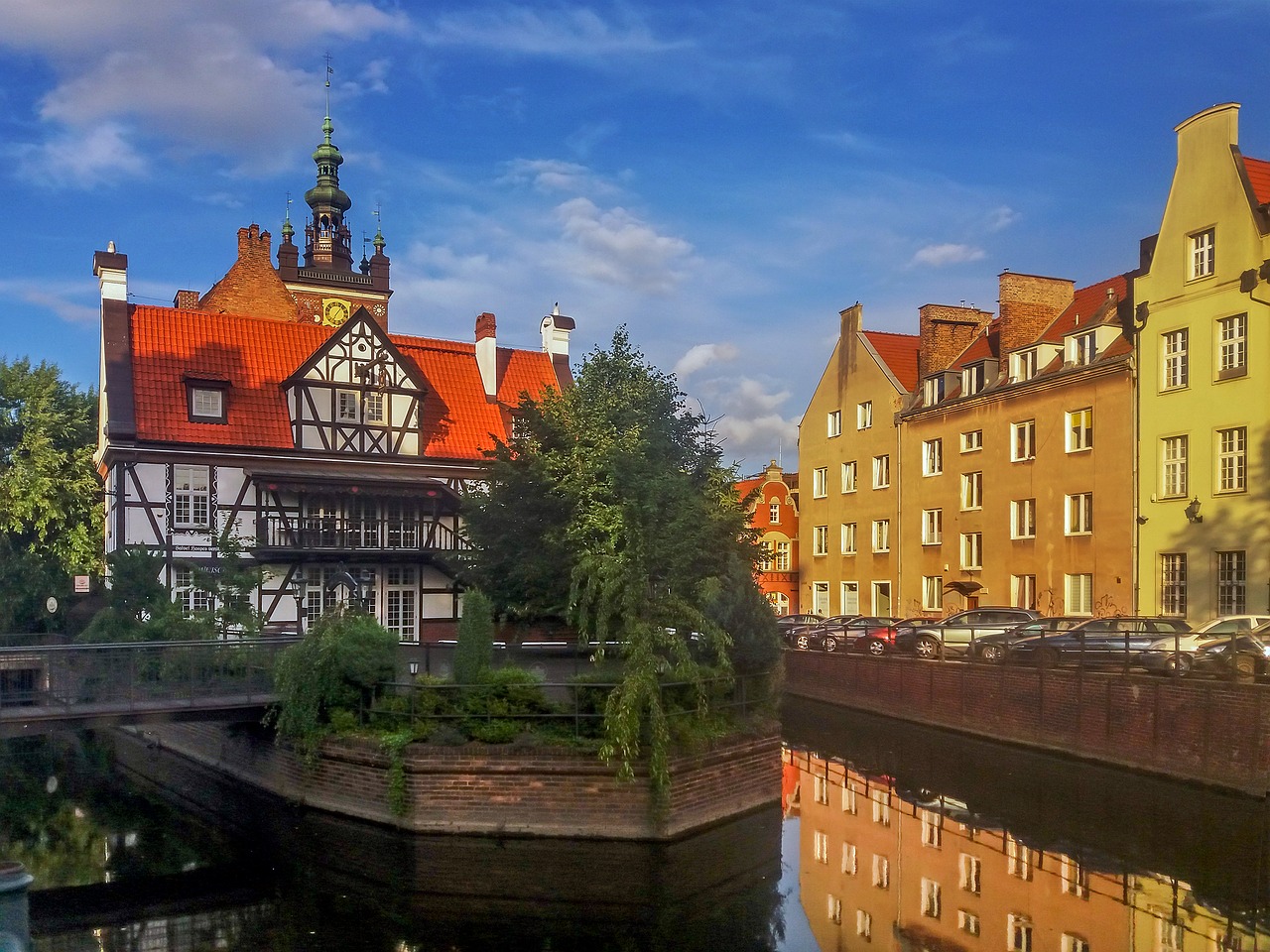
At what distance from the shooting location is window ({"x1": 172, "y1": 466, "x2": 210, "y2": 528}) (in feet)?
114

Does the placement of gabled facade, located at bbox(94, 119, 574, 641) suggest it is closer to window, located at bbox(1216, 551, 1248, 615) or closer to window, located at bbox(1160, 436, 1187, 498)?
window, located at bbox(1160, 436, 1187, 498)

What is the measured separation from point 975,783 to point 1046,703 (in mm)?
3735

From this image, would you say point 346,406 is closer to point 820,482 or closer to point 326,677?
point 326,677

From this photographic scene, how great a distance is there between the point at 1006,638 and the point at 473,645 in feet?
50.6

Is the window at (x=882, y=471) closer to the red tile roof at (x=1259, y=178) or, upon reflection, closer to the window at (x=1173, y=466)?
the window at (x=1173, y=466)

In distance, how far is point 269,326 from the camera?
3938 cm

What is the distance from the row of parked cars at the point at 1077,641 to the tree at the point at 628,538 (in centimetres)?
573

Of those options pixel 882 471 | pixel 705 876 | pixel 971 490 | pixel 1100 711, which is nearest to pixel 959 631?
pixel 1100 711

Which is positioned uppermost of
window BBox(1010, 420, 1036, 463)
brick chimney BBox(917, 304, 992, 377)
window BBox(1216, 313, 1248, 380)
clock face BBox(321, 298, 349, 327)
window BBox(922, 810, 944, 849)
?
clock face BBox(321, 298, 349, 327)

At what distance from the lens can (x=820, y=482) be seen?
51094 millimetres

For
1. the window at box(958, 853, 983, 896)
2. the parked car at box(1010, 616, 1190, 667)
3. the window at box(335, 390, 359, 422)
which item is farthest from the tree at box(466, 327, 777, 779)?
the window at box(335, 390, 359, 422)

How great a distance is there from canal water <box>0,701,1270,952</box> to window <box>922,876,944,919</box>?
6 cm

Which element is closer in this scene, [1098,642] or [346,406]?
[1098,642]

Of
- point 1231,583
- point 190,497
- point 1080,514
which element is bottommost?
point 1231,583
